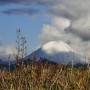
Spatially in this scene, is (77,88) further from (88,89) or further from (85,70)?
(85,70)

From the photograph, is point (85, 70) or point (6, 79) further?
point (85, 70)

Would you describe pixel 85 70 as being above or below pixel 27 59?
below

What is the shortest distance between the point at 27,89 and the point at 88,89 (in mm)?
1834

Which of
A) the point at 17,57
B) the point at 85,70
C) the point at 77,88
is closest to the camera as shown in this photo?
the point at 17,57

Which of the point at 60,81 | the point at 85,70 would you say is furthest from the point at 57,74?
the point at 85,70

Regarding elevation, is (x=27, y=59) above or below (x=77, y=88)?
above

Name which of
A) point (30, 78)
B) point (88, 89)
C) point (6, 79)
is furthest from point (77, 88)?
point (6, 79)

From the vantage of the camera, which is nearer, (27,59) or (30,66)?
(27,59)

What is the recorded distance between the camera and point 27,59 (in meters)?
13.9

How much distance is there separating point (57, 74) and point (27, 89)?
1175mm

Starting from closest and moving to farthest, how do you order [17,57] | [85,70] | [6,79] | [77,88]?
[17,57], [77,88], [6,79], [85,70]

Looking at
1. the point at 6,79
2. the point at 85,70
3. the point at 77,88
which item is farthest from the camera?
the point at 85,70

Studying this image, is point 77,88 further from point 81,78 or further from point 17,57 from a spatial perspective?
point 17,57

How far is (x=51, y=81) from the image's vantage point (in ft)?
48.5
